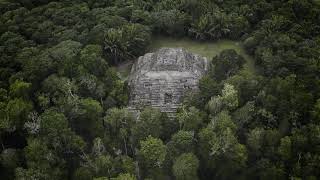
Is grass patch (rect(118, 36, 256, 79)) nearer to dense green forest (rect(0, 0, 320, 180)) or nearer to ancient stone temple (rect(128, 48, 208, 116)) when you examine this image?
dense green forest (rect(0, 0, 320, 180))

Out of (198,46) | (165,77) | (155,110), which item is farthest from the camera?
(198,46)

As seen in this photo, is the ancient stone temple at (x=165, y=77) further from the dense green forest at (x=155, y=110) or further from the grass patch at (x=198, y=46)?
the dense green forest at (x=155, y=110)

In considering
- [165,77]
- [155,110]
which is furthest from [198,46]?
[155,110]

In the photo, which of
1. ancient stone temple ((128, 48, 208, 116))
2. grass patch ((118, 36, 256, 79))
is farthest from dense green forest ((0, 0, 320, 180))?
ancient stone temple ((128, 48, 208, 116))

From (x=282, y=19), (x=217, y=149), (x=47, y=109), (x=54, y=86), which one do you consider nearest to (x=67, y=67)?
(x=54, y=86)

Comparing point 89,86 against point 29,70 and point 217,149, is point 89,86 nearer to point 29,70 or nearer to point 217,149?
point 29,70

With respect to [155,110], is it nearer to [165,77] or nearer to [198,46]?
[165,77]
